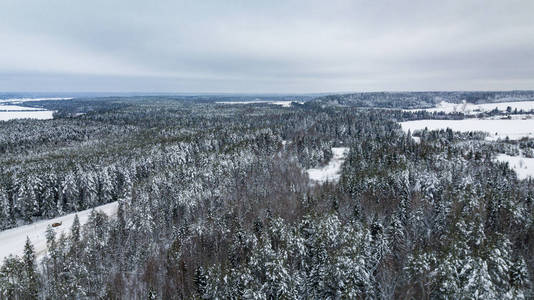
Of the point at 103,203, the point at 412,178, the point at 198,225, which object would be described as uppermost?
the point at 412,178

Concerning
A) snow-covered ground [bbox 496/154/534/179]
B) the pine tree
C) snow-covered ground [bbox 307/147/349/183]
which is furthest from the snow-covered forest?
snow-covered ground [bbox 496/154/534/179]

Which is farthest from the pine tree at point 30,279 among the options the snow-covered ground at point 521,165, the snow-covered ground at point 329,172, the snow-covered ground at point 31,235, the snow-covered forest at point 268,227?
the snow-covered ground at point 521,165

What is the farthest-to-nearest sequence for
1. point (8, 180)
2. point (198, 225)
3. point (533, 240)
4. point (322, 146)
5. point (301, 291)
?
point (322, 146), point (8, 180), point (198, 225), point (533, 240), point (301, 291)

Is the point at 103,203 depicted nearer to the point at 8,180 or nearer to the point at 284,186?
the point at 8,180

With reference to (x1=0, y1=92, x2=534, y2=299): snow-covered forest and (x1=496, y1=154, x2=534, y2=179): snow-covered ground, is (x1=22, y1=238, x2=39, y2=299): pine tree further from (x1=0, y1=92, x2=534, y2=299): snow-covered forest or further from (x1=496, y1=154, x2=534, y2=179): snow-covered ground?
(x1=496, y1=154, x2=534, y2=179): snow-covered ground

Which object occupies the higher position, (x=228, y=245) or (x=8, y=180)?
(x=8, y=180)

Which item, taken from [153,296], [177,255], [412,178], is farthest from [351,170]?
[153,296]

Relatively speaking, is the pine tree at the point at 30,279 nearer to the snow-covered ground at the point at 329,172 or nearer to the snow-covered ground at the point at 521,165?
the snow-covered ground at the point at 329,172

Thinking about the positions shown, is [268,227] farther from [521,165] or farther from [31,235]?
[521,165]

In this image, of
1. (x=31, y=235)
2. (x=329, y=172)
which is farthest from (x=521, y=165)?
(x=31, y=235)
